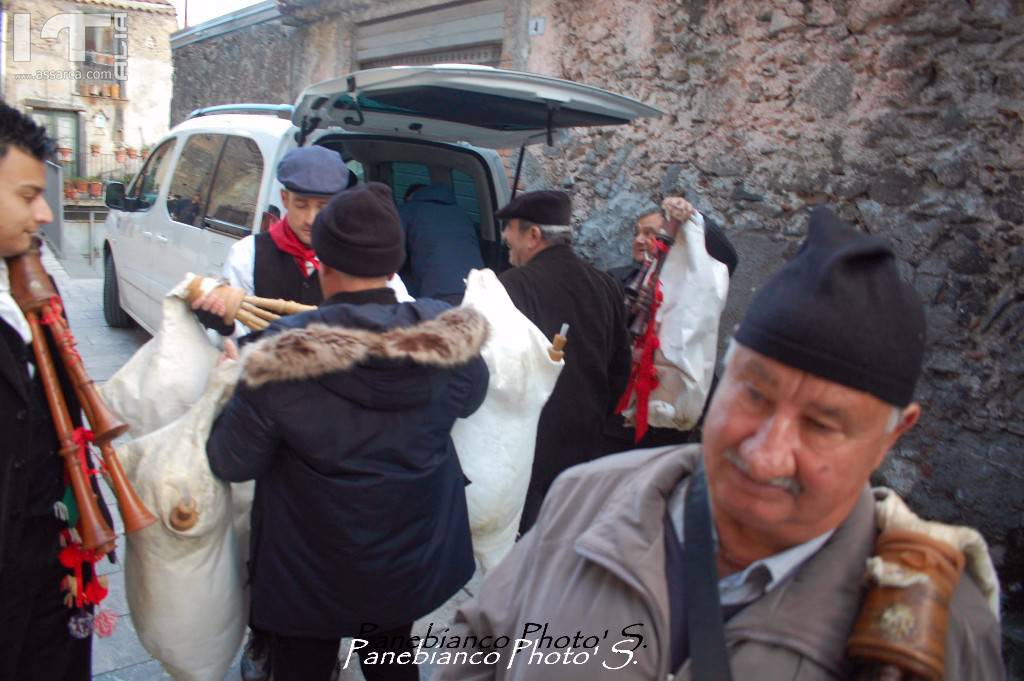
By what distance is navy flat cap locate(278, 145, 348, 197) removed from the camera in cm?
300

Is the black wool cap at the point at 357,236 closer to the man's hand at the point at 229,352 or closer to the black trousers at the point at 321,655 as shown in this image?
the man's hand at the point at 229,352

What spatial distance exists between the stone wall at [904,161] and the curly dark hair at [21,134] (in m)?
3.92

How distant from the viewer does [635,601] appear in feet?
4.22

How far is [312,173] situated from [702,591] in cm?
231

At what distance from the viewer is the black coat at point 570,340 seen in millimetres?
3322

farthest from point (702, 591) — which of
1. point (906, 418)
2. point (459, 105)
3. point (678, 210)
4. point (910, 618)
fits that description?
point (459, 105)

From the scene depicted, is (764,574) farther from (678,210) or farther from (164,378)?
(678,210)

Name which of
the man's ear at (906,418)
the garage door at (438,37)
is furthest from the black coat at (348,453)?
the garage door at (438,37)

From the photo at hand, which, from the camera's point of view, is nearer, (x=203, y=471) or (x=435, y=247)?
(x=203, y=471)

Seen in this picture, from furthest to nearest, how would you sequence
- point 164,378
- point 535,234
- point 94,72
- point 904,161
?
1. point 94,72
2. point 904,161
3. point 535,234
4. point 164,378

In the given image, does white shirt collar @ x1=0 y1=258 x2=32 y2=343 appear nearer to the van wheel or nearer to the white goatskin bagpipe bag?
the white goatskin bagpipe bag

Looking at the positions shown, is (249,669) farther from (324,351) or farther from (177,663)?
(324,351)

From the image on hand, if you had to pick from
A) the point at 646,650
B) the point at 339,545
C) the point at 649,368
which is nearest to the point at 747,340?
the point at 646,650

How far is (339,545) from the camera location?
2.10 m
